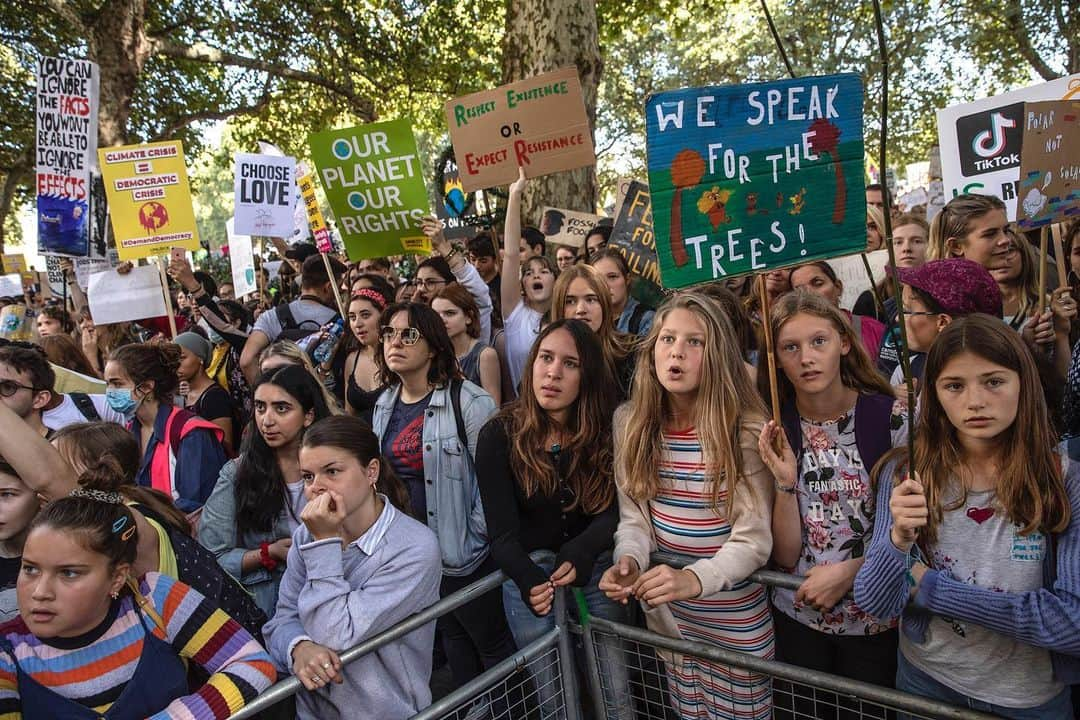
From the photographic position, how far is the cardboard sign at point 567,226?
753 centimetres

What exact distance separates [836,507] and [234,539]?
7.62ft

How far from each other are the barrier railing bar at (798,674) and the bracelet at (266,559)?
4.57 feet

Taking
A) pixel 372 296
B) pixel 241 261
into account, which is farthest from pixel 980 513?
pixel 241 261

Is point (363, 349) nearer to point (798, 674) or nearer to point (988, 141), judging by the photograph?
point (798, 674)

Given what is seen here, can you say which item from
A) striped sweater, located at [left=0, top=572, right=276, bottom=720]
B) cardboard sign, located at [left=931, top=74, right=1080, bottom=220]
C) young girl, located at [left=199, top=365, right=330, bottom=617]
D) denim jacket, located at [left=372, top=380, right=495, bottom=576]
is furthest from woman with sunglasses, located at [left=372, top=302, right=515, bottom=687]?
cardboard sign, located at [left=931, top=74, right=1080, bottom=220]

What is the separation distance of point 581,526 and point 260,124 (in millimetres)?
20878

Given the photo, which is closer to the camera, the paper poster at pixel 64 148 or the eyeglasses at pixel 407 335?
the eyeglasses at pixel 407 335

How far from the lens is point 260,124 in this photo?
67.9ft

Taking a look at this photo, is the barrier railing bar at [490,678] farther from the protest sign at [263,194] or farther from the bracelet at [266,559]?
the protest sign at [263,194]

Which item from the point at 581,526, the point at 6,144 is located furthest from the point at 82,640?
the point at 6,144

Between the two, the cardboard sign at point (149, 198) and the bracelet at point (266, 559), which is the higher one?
the cardboard sign at point (149, 198)

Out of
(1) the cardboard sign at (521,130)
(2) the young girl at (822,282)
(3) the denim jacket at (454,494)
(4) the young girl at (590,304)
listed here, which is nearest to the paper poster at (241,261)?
(1) the cardboard sign at (521,130)

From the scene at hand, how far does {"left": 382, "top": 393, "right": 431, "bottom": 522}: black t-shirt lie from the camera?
3.30 m

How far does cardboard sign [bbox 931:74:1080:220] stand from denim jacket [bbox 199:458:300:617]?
4.91 m
